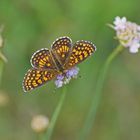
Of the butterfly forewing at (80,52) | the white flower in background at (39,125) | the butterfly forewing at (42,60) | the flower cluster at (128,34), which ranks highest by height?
the flower cluster at (128,34)

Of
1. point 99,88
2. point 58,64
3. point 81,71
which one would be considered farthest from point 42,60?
point 81,71

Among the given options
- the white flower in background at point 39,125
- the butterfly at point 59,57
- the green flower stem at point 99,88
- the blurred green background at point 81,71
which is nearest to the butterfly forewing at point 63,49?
the butterfly at point 59,57

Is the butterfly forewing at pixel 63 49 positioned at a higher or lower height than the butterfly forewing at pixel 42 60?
higher

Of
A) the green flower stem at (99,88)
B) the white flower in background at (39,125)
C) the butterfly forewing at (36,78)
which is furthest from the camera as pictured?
the white flower in background at (39,125)

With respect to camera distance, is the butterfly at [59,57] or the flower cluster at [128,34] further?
the flower cluster at [128,34]

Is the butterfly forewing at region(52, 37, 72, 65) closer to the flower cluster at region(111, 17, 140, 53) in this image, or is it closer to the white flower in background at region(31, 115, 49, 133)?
the flower cluster at region(111, 17, 140, 53)

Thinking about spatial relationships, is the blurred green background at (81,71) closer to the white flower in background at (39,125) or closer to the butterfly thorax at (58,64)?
the white flower in background at (39,125)

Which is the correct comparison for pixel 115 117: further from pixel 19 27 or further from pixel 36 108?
pixel 19 27

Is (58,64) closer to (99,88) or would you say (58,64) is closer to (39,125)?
(99,88)
